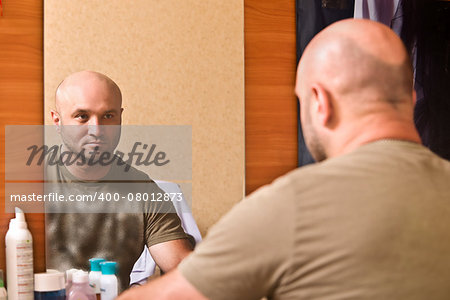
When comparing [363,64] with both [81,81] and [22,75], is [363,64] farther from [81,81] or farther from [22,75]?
[22,75]

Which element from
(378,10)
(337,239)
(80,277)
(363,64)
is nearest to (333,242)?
(337,239)

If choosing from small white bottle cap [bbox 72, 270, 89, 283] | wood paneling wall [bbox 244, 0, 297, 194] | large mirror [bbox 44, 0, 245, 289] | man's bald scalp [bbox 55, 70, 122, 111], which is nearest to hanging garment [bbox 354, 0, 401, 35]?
wood paneling wall [bbox 244, 0, 297, 194]

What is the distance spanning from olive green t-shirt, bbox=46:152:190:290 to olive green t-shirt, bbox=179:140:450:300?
961 mm

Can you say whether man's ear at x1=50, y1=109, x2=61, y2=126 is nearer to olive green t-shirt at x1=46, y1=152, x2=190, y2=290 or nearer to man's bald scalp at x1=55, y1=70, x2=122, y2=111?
man's bald scalp at x1=55, y1=70, x2=122, y2=111

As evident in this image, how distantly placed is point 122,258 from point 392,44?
1144 mm

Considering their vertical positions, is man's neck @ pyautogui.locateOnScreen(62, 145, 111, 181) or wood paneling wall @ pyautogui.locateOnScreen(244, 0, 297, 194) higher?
wood paneling wall @ pyautogui.locateOnScreen(244, 0, 297, 194)

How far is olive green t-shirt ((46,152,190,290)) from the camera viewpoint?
1.75 metres

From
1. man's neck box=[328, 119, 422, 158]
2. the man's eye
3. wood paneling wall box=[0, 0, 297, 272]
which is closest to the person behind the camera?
man's neck box=[328, 119, 422, 158]

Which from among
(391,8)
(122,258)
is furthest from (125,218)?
(391,8)

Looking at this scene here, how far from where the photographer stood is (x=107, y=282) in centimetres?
174

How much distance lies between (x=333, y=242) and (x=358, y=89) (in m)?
0.31

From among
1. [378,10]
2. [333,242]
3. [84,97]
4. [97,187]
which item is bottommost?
[97,187]

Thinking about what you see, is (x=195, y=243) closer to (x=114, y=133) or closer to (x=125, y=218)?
(x=125, y=218)

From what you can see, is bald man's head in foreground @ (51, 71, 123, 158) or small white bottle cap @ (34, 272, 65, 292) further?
bald man's head in foreground @ (51, 71, 123, 158)
